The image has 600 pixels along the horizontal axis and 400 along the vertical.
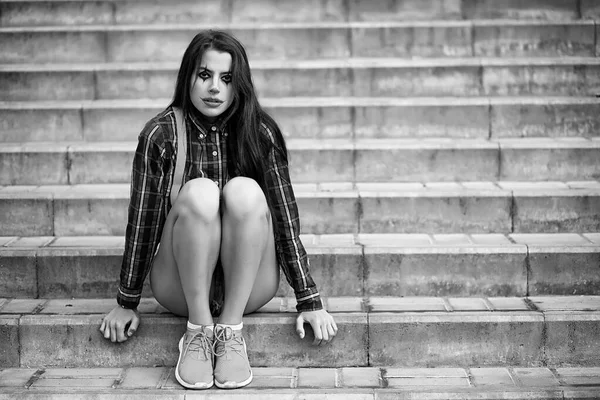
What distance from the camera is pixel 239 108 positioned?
12.1ft

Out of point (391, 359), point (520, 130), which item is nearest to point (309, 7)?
point (520, 130)

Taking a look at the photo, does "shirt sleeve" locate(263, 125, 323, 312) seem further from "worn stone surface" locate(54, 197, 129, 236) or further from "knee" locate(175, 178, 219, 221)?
"worn stone surface" locate(54, 197, 129, 236)

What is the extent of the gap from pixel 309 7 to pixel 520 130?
1766mm

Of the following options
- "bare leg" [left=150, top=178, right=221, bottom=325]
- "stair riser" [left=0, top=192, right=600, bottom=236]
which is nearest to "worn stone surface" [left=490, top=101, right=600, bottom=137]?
"stair riser" [left=0, top=192, right=600, bottom=236]

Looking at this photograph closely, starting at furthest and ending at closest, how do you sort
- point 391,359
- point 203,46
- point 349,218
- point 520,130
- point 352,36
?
point 352,36 → point 520,130 → point 349,218 → point 391,359 → point 203,46

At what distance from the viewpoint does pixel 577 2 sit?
6.04m

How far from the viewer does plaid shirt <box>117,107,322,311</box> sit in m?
3.56

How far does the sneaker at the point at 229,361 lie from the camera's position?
347cm

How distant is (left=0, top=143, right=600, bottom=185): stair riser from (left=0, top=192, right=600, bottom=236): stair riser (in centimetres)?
38

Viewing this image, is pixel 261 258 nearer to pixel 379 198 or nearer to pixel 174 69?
pixel 379 198

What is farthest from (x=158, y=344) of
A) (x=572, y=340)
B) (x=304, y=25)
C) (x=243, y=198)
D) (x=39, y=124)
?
(x=304, y=25)

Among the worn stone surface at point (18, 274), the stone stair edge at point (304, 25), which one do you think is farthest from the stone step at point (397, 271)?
the stone stair edge at point (304, 25)

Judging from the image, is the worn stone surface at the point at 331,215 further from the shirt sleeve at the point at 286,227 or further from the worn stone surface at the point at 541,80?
the worn stone surface at the point at 541,80

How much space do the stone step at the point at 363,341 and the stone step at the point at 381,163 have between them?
1.25m
